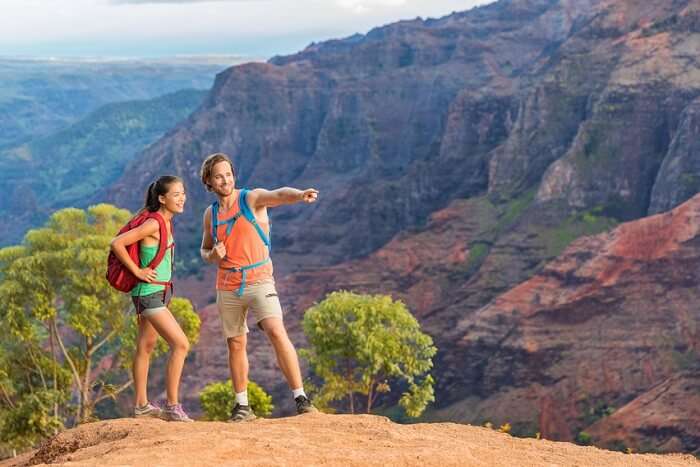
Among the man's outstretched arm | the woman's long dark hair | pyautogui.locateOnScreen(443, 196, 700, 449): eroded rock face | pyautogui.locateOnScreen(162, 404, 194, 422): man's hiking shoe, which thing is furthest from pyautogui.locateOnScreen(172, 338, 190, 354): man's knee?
pyautogui.locateOnScreen(443, 196, 700, 449): eroded rock face

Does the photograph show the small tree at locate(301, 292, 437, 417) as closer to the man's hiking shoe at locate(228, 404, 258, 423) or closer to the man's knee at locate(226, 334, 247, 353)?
the man's hiking shoe at locate(228, 404, 258, 423)

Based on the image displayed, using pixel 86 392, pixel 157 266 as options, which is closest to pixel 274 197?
pixel 157 266

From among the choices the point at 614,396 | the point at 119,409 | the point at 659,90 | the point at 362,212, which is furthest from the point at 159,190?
the point at 362,212

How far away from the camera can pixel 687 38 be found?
93625 millimetres

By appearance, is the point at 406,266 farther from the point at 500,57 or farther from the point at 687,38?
the point at 500,57

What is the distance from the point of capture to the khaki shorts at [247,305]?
12327 millimetres

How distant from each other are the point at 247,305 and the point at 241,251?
2.42 feet

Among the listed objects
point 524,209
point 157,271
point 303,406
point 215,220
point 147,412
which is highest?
point 215,220

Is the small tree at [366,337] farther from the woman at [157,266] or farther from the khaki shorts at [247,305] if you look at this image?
the woman at [157,266]

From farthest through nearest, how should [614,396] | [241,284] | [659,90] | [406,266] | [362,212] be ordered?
[362,212] < [406,266] < [659,90] < [614,396] < [241,284]

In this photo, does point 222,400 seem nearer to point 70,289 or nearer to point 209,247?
point 70,289

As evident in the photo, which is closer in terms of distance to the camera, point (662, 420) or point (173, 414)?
point (173, 414)

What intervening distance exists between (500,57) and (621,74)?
79871 millimetres

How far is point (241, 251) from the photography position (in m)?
12.2
